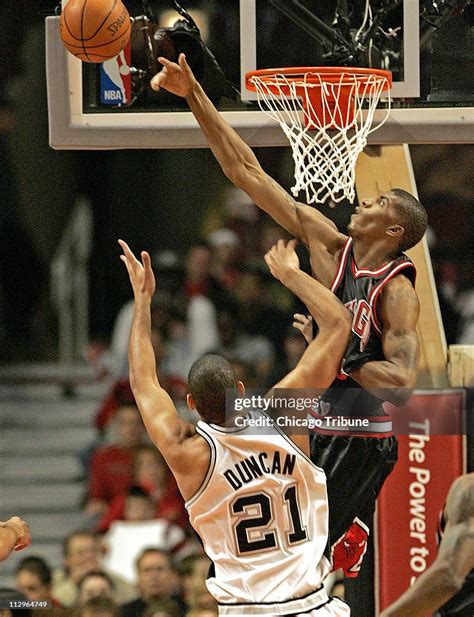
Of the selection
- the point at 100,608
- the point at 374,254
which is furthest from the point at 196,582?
the point at 374,254

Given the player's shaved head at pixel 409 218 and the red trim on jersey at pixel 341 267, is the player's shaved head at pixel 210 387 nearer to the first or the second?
the red trim on jersey at pixel 341 267

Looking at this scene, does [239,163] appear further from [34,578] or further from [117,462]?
[34,578]

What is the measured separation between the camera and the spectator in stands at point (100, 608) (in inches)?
194

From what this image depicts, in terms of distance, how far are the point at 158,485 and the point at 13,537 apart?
778mm

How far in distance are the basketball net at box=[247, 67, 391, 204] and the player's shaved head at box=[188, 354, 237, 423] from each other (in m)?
0.79

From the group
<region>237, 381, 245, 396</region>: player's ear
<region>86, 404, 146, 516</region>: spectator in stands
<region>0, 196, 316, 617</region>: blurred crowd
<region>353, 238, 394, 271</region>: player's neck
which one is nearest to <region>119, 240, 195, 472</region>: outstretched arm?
<region>237, 381, 245, 396</region>: player's ear

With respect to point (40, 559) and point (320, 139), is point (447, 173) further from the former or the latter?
point (40, 559)

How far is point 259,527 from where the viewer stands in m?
4.12

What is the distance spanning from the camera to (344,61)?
4.43 metres

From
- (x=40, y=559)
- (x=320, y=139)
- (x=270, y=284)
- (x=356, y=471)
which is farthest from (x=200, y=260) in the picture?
(x=40, y=559)

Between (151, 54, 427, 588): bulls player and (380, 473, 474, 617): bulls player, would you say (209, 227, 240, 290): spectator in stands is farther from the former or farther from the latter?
(380, 473, 474, 617): bulls player

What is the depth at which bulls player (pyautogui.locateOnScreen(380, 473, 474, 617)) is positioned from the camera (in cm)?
468

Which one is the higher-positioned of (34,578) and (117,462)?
(117,462)

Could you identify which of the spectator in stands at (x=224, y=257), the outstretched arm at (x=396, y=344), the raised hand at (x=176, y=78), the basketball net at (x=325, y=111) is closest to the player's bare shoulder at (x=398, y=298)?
the outstretched arm at (x=396, y=344)
